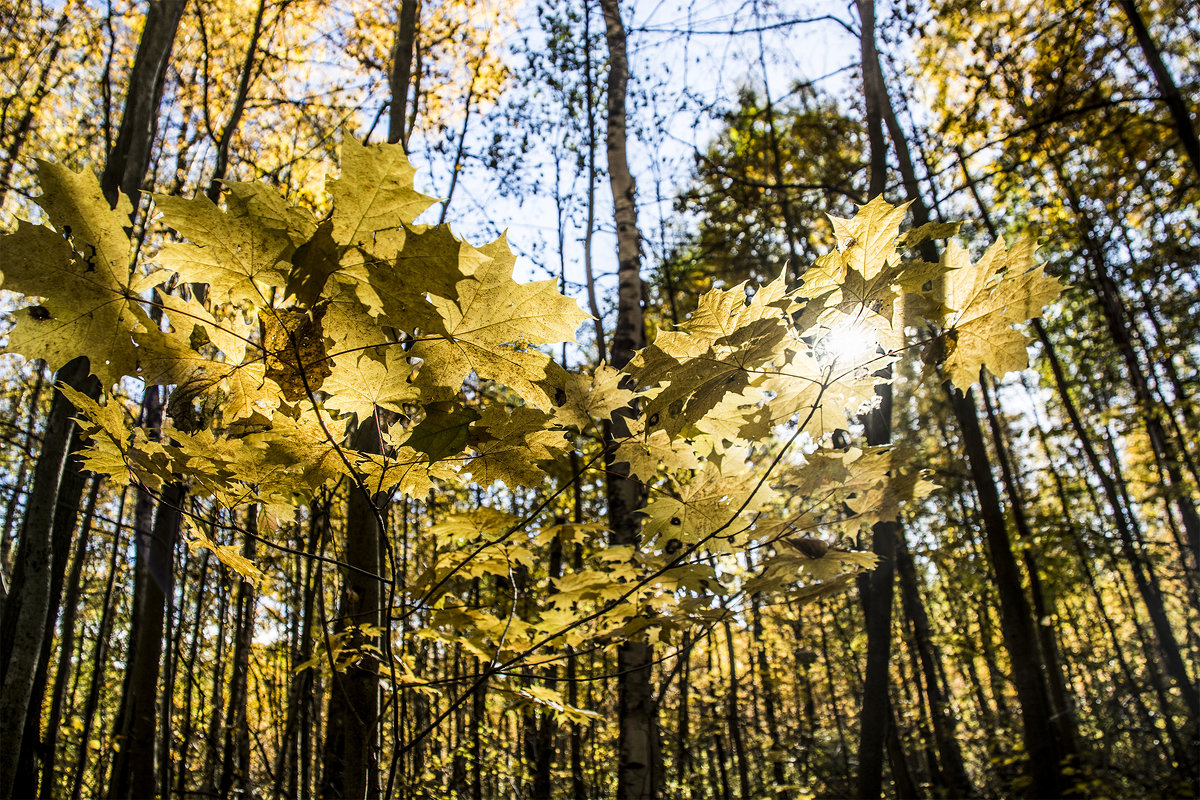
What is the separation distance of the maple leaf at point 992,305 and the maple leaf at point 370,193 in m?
0.83

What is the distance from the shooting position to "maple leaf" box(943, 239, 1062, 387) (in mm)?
977

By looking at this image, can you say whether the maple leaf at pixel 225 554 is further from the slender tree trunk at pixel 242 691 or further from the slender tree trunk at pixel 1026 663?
the slender tree trunk at pixel 1026 663

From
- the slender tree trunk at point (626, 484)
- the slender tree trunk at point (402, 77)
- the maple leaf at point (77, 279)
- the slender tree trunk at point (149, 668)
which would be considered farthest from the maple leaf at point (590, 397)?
the slender tree trunk at point (149, 668)

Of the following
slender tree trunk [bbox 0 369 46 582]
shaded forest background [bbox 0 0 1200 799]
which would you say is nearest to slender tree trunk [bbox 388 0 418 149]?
shaded forest background [bbox 0 0 1200 799]

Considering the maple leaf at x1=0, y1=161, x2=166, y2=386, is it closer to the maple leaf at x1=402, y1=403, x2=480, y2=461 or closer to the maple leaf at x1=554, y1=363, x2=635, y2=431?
the maple leaf at x1=402, y1=403, x2=480, y2=461

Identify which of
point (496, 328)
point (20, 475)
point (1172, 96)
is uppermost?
point (20, 475)

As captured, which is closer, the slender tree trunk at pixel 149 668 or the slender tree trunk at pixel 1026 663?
→ the slender tree trunk at pixel 149 668

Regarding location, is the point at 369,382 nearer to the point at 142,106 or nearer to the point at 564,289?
the point at 142,106

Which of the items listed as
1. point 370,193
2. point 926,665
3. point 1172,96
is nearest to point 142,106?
point 370,193

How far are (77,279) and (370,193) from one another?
1.40 ft

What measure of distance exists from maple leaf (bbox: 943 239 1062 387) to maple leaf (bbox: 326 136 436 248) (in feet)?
2.73

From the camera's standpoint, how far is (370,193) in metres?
0.79

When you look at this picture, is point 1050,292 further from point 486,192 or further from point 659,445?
point 486,192

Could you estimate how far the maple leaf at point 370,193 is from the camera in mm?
783
